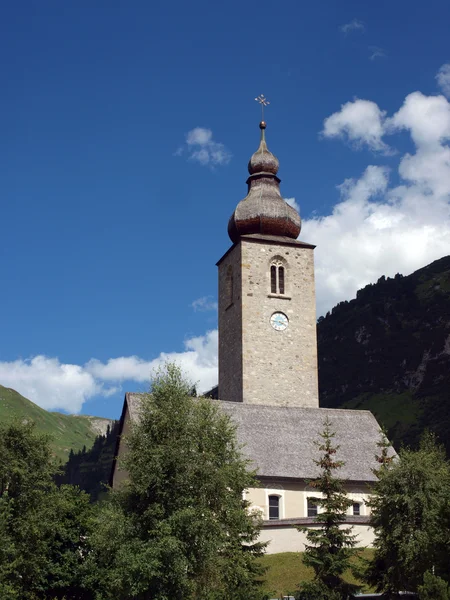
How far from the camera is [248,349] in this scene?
62625 millimetres

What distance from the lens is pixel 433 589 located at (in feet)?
93.3

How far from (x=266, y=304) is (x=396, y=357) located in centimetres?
11896

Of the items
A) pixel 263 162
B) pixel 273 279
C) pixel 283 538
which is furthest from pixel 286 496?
pixel 263 162

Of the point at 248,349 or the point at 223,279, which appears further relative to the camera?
the point at 223,279

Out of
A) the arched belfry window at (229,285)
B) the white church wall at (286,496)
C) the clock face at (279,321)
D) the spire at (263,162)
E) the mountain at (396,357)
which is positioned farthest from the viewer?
the mountain at (396,357)

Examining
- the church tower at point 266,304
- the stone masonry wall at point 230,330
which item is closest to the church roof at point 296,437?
the church tower at point 266,304

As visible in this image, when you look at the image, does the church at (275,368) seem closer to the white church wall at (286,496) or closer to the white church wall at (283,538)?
the white church wall at (286,496)

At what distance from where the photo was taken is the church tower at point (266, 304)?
62500 mm

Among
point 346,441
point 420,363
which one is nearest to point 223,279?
point 346,441

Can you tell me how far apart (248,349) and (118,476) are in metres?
14.9

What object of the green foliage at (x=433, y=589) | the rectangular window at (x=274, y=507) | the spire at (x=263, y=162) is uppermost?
the spire at (x=263, y=162)

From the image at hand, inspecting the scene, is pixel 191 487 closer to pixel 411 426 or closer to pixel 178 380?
pixel 178 380

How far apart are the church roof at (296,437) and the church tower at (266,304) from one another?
498 cm

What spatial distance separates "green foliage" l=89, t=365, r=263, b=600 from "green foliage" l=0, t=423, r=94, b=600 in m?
2.52
